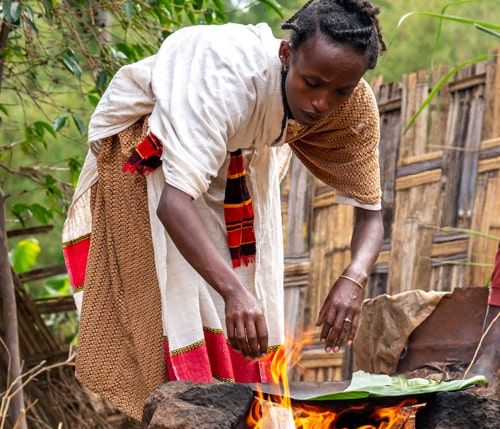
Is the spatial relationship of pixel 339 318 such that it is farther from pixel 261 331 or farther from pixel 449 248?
pixel 449 248

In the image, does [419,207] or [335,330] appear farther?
[419,207]

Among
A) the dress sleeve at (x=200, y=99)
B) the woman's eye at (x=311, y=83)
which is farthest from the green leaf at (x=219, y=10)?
the woman's eye at (x=311, y=83)

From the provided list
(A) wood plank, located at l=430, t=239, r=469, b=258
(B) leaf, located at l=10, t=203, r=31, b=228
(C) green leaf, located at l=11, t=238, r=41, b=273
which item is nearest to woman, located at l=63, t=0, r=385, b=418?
(B) leaf, located at l=10, t=203, r=31, b=228

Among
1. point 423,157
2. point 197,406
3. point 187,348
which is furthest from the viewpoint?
point 423,157

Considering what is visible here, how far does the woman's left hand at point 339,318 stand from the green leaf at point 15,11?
1.71m

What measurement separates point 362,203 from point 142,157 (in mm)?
755

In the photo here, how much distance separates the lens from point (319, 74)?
2.84 m

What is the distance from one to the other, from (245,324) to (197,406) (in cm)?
26

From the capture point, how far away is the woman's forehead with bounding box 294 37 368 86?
2818 millimetres

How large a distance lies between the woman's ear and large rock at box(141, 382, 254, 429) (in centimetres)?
86

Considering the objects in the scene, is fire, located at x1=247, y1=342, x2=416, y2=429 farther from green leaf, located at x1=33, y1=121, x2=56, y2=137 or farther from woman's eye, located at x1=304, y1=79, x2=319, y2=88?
green leaf, located at x1=33, y1=121, x2=56, y2=137

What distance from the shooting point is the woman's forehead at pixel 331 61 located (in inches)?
111

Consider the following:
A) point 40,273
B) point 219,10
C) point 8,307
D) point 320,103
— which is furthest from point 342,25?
point 40,273

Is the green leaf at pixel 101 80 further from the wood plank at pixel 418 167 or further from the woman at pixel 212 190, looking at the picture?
the wood plank at pixel 418 167
